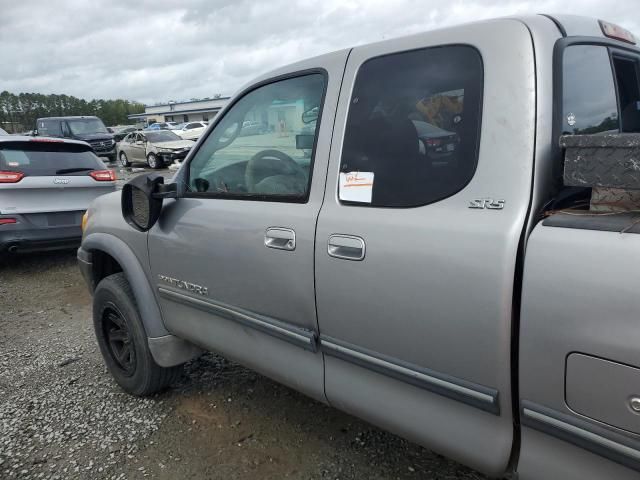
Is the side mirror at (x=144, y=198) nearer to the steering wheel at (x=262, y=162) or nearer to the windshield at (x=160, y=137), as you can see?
the steering wheel at (x=262, y=162)

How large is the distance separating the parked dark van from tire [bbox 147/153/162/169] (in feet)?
7.90

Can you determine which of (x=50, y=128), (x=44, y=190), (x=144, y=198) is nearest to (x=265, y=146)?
(x=144, y=198)

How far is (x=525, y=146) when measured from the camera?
1519 mm

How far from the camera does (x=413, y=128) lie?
182 cm

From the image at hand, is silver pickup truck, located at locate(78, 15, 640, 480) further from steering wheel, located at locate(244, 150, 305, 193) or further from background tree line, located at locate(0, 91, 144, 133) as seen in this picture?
background tree line, located at locate(0, 91, 144, 133)

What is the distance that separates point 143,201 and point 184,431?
1339 millimetres

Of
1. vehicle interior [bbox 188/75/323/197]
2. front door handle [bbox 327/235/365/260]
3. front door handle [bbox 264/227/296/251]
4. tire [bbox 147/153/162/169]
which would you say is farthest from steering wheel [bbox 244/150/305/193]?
tire [bbox 147/153/162/169]

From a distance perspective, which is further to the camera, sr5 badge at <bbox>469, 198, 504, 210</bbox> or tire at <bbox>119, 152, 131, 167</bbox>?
tire at <bbox>119, 152, 131, 167</bbox>

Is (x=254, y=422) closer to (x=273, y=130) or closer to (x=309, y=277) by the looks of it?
(x=309, y=277)

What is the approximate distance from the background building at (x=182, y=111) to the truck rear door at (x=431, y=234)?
233 ft

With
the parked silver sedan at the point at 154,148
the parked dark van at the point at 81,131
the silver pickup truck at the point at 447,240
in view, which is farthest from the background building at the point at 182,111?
the silver pickup truck at the point at 447,240

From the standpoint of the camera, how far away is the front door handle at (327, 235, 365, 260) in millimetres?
1815

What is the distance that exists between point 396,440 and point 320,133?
1.69m

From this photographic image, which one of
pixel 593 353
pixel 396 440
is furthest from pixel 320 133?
pixel 396 440
